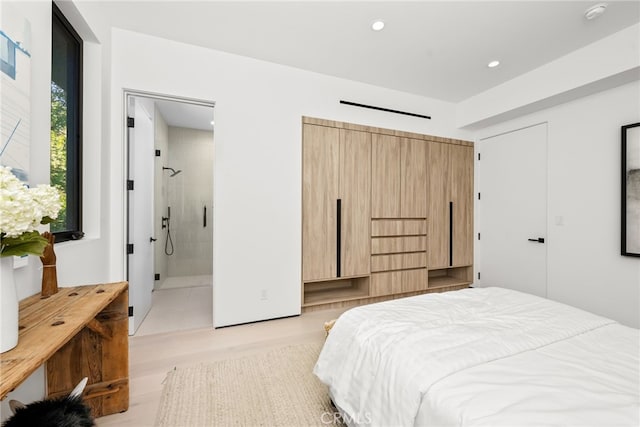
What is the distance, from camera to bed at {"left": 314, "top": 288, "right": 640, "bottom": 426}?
0.84 metres

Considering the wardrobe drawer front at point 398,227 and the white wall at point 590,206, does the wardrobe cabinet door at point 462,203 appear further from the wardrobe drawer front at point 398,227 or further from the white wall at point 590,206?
the white wall at point 590,206

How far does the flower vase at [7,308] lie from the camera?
87 cm

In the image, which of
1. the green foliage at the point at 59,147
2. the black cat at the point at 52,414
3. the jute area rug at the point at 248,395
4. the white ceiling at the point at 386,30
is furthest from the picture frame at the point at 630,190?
the green foliage at the point at 59,147

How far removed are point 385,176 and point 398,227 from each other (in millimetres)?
703

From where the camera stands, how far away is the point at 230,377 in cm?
194

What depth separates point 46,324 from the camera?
42.7 inches

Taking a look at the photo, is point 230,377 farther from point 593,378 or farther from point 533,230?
point 533,230

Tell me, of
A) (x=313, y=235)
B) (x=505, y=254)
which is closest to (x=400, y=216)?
(x=313, y=235)

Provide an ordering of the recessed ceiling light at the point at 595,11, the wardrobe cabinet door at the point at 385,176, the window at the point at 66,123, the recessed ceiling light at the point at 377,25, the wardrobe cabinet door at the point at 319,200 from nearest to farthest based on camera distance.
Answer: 1. the window at the point at 66,123
2. the recessed ceiling light at the point at 595,11
3. the recessed ceiling light at the point at 377,25
4. the wardrobe cabinet door at the point at 319,200
5. the wardrobe cabinet door at the point at 385,176

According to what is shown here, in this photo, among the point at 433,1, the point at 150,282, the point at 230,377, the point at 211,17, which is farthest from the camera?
the point at 150,282

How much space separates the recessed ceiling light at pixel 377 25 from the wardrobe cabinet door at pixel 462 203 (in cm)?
222

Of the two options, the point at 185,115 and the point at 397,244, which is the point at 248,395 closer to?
the point at 397,244

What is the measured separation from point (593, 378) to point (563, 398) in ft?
0.79

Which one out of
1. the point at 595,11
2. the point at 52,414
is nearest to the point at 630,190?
the point at 595,11
